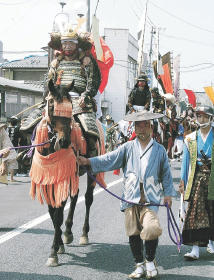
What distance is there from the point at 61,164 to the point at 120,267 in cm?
142

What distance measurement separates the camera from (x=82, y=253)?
21.5ft

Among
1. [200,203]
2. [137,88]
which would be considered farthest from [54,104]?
[137,88]

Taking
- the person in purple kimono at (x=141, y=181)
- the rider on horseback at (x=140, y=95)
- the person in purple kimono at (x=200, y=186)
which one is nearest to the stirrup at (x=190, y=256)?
the person in purple kimono at (x=200, y=186)

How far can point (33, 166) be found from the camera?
6.18 metres

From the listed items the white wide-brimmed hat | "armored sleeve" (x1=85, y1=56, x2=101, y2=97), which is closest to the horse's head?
the white wide-brimmed hat

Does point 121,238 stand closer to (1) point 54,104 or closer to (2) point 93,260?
(2) point 93,260

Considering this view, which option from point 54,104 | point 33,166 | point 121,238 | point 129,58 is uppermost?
point 129,58

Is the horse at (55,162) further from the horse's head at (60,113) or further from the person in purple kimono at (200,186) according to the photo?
the person in purple kimono at (200,186)

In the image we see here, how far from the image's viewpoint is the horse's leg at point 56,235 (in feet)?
19.2

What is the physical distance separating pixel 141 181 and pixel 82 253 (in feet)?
5.67

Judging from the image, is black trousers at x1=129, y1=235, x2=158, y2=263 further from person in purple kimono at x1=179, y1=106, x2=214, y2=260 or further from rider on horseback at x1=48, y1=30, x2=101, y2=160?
rider on horseback at x1=48, y1=30, x2=101, y2=160

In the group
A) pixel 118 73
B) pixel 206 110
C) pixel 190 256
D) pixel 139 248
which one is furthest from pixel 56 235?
pixel 118 73

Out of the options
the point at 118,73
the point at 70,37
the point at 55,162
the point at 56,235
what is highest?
the point at 118,73

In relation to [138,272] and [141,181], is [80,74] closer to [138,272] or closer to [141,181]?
[141,181]
